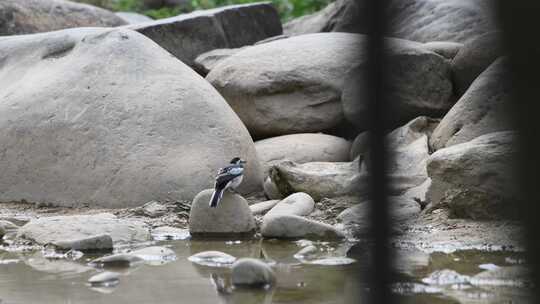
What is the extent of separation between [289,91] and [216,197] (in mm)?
3327

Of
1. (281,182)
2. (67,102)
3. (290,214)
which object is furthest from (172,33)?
(290,214)

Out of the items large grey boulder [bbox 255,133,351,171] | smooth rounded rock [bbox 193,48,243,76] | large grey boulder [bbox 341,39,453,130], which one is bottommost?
large grey boulder [bbox 255,133,351,171]

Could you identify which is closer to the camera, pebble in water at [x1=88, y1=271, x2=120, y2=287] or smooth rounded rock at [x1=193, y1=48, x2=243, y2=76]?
pebble in water at [x1=88, y1=271, x2=120, y2=287]

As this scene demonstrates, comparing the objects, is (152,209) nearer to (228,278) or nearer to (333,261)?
(333,261)

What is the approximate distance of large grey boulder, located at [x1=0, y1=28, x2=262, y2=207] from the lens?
793 cm

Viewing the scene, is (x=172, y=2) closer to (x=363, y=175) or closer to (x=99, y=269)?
(x=99, y=269)

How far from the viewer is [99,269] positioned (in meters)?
5.43

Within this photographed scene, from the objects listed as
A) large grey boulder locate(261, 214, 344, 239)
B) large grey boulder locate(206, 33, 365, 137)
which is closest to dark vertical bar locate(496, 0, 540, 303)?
large grey boulder locate(261, 214, 344, 239)

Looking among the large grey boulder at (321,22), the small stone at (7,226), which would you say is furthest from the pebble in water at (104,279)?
the large grey boulder at (321,22)

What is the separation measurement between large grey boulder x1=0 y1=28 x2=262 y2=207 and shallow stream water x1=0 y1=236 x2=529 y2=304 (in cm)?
164

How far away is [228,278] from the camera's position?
5.07 meters

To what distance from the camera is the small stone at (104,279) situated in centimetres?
484

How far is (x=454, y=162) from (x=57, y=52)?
15.4 ft

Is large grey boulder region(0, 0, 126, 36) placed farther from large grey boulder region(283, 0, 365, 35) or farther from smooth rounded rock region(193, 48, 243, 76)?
large grey boulder region(283, 0, 365, 35)
